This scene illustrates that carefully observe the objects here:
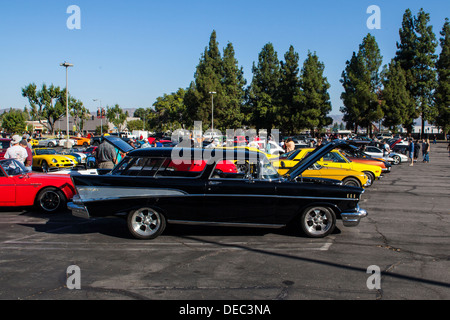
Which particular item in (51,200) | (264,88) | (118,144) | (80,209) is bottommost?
(51,200)

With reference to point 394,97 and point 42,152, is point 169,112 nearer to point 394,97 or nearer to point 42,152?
point 394,97

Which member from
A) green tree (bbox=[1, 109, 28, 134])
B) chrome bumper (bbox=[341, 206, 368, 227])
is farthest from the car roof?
green tree (bbox=[1, 109, 28, 134])

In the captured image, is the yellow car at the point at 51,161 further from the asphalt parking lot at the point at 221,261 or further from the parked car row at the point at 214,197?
the parked car row at the point at 214,197

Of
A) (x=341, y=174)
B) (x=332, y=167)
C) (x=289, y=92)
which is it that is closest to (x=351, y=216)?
(x=341, y=174)

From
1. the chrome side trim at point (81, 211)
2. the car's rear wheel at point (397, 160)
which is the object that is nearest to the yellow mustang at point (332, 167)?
the chrome side trim at point (81, 211)

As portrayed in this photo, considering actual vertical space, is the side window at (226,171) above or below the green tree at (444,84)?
below

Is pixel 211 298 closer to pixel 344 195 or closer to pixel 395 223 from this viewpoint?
pixel 344 195

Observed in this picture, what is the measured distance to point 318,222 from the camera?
7.48 meters

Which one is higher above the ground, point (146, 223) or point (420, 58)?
point (420, 58)

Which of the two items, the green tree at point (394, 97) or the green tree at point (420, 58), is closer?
the green tree at point (394, 97)

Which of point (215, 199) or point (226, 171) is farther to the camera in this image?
point (226, 171)

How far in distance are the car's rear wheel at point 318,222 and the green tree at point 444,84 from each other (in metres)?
66.6

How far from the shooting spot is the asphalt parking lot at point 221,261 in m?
4.90

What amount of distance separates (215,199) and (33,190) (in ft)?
16.5
